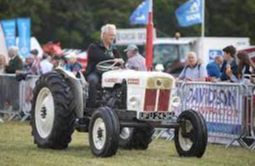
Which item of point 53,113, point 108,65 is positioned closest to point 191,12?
point 108,65

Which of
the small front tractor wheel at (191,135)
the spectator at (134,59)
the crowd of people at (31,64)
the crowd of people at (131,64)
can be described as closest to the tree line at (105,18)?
the crowd of people at (31,64)

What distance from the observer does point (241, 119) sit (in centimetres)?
1541

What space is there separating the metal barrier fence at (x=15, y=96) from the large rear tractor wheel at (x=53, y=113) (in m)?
7.10

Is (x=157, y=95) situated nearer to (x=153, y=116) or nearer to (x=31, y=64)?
(x=153, y=116)

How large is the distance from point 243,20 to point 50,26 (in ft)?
49.6

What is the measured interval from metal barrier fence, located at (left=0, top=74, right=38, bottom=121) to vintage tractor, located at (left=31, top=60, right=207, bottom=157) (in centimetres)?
748

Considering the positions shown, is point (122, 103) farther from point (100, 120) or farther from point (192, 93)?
point (192, 93)

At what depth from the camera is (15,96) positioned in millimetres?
21328

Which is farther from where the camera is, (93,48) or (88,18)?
(88,18)

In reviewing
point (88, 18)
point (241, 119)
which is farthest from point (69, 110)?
point (88, 18)

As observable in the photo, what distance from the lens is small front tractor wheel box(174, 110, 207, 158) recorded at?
40.7ft

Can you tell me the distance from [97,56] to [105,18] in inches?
1877

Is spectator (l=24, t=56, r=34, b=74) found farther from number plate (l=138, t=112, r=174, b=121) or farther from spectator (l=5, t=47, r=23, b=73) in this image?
number plate (l=138, t=112, r=174, b=121)

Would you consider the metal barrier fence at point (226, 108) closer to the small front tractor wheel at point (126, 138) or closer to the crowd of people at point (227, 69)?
the crowd of people at point (227, 69)
